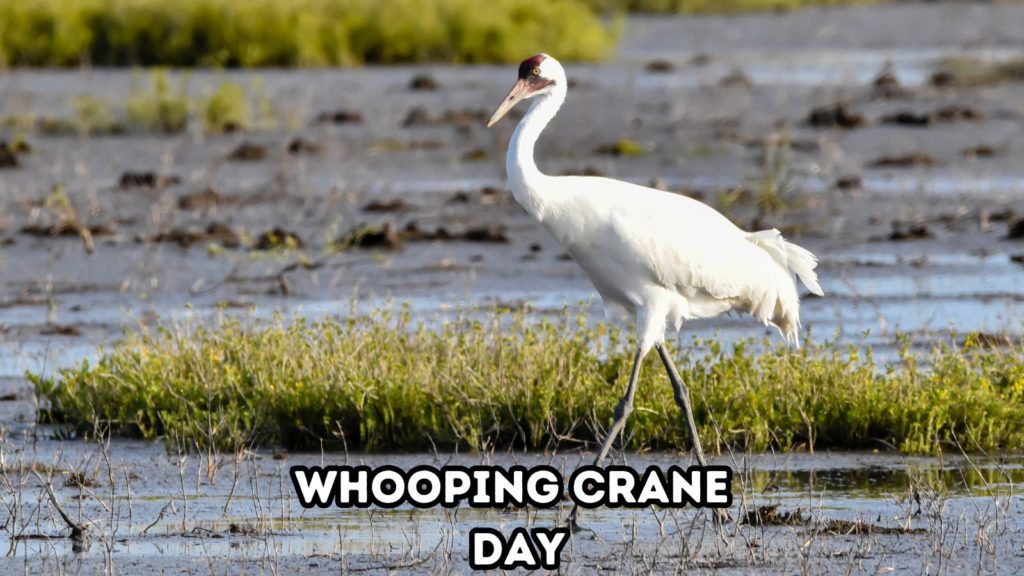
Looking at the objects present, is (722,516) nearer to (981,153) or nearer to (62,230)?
(62,230)

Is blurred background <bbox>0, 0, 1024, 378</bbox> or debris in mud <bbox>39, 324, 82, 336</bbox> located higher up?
blurred background <bbox>0, 0, 1024, 378</bbox>

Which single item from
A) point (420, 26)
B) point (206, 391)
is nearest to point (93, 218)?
point (206, 391)

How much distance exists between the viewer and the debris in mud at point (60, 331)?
12578 millimetres

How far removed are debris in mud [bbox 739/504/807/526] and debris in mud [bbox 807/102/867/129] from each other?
50.9 ft

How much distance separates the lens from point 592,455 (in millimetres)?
9039

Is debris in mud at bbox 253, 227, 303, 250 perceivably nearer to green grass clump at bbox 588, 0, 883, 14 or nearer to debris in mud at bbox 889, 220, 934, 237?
debris in mud at bbox 889, 220, 934, 237

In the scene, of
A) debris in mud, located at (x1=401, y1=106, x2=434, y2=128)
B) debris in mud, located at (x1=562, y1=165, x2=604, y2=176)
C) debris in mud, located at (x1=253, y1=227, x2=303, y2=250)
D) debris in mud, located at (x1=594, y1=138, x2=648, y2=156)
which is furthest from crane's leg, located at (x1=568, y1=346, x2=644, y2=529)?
debris in mud, located at (x1=401, y1=106, x2=434, y2=128)

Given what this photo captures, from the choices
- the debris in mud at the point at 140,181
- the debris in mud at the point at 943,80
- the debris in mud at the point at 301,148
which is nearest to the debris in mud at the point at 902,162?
the debris in mud at the point at 943,80

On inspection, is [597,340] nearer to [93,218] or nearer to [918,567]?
[918,567]

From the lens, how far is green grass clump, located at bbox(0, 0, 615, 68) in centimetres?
3031

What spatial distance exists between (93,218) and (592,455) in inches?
366

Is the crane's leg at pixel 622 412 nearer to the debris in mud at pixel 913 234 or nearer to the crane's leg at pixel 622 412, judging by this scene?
the crane's leg at pixel 622 412

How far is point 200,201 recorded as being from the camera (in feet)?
58.3

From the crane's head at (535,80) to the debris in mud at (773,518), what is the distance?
2.11 m
